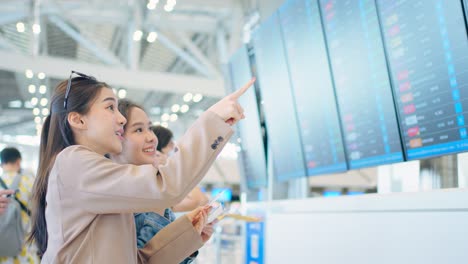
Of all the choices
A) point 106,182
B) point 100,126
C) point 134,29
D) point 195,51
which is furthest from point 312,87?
point 195,51

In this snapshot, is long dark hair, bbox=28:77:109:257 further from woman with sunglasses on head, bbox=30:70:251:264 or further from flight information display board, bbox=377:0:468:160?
flight information display board, bbox=377:0:468:160

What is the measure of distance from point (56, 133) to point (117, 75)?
901cm

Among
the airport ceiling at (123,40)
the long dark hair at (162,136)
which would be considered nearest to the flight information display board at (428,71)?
the long dark hair at (162,136)

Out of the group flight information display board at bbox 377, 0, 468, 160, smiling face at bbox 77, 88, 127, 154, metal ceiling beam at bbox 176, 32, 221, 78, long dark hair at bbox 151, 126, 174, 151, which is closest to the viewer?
smiling face at bbox 77, 88, 127, 154

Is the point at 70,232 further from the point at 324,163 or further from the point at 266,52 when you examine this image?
the point at 266,52

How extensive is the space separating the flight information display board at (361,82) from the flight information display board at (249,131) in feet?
4.55

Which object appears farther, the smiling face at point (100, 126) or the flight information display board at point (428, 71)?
the flight information display board at point (428, 71)

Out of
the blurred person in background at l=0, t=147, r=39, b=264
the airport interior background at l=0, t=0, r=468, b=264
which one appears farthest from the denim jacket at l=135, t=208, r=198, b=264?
the blurred person in background at l=0, t=147, r=39, b=264

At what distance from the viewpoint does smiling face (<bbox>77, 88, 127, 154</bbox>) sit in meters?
1.65

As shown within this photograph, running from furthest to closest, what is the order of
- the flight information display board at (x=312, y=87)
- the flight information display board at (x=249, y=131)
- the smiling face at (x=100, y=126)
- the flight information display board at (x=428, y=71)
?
1. the flight information display board at (x=249, y=131)
2. the flight information display board at (x=312, y=87)
3. the flight information display board at (x=428, y=71)
4. the smiling face at (x=100, y=126)

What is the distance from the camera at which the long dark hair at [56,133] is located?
168cm

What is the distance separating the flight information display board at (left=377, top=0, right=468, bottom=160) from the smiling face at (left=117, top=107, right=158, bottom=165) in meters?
1.24

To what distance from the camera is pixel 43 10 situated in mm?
10062

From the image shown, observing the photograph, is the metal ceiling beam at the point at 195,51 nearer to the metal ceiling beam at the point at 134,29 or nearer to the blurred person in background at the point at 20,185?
the metal ceiling beam at the point at 134,29
